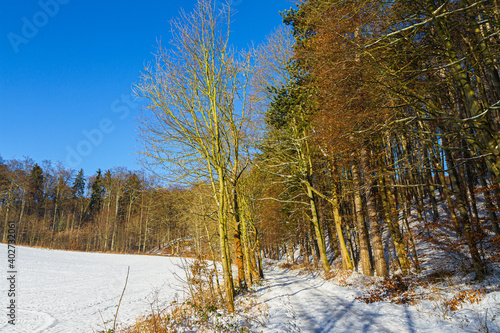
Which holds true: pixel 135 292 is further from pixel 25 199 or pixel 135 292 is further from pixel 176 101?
pixel 25 199

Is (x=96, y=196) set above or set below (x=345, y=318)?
above

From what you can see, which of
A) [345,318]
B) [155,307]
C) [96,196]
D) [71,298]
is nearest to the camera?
[345,318]

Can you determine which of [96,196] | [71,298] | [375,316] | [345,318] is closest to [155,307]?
[71,298]

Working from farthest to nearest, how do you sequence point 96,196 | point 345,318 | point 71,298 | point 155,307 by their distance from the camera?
point 96,196, point 71,298, point 155,307, point 345,318

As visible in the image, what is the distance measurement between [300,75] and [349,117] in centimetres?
740

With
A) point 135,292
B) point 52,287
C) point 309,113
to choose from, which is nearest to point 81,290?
point 52,287

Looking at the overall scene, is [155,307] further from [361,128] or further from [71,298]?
[361,128]

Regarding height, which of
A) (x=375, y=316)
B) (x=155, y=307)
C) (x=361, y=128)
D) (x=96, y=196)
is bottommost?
(x=155, y=307)

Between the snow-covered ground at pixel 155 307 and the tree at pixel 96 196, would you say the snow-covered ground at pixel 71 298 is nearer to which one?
the snow-covered ground at pixel 155 307

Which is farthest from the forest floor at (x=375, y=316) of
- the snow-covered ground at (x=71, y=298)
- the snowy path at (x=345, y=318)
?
the snow-covered ground at (x=71, y=298)

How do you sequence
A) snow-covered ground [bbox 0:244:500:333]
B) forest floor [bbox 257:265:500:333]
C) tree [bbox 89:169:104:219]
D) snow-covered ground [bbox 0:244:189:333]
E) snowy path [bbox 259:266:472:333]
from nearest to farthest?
1. forest floor [bbox 257:265:500:333]
2. snowy path [bbox 259:266:472:333]
3. snow-covered ground [bbox 0:244:500:333]
4. snow-covered ground [bbox 0:244:189:333]
5. tree [bbox 89:169:104:219]

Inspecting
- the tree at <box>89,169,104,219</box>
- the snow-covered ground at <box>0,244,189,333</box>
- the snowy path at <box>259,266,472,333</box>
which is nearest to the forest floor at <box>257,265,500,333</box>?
the snowy path at <box>259,266,472,333</box>

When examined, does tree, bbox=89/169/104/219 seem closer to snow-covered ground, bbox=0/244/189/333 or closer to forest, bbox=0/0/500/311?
snow-covered ground, bbox=0/244/189/333

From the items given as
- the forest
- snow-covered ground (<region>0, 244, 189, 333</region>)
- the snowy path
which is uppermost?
the forest
